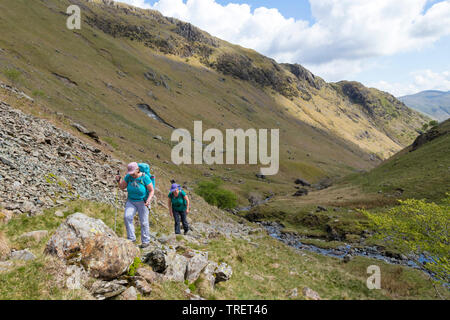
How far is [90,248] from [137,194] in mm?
3469

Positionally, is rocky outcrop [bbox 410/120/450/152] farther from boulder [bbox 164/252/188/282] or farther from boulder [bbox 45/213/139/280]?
boulder [bbox 45/213/139/280]

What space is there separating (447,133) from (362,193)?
35266 millimetres

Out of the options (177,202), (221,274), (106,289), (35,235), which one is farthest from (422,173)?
(35,235)

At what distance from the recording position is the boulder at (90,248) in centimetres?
762

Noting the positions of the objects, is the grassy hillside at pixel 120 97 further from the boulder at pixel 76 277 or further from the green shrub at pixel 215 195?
the boulder at pixel 76 277

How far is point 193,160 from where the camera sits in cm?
9088

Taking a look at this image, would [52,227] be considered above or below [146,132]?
below

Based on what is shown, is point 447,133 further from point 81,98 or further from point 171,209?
point 81,98

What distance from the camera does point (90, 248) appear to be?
25.7 ft

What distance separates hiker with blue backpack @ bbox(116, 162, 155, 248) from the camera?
11.0 m

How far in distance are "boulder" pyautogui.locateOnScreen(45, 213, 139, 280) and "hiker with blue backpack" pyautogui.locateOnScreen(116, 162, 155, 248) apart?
2777 mm

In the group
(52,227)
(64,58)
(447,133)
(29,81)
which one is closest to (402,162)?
(447,133)

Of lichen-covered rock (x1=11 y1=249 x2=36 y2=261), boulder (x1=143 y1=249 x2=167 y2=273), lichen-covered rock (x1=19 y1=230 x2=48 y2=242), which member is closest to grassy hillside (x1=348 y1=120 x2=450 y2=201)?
boulder (x1=143 y1=249 x2=167 y2=273)

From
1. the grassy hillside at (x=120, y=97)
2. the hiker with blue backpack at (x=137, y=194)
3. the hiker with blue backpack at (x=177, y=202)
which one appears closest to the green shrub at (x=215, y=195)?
the grassy hillside at (x=120, y=97)
